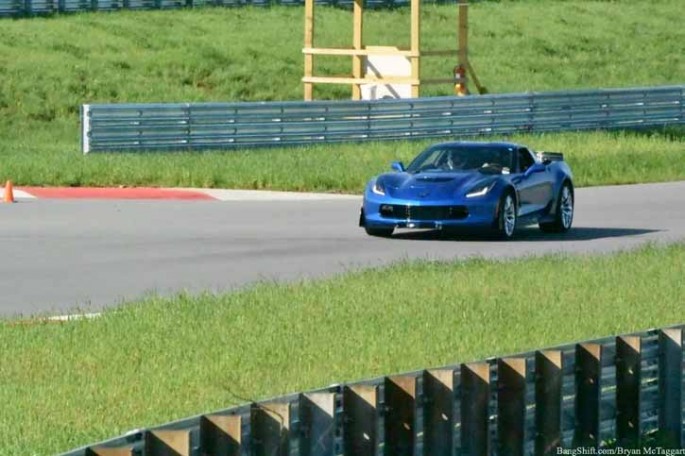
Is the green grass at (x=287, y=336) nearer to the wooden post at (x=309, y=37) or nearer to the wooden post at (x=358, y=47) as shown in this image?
the wooden post at (x=358, y=47)

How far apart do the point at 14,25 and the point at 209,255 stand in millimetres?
36492

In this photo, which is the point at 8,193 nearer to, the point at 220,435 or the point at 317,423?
the point at 317,423

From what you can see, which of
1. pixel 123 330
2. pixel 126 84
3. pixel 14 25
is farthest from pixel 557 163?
pixel 14 25

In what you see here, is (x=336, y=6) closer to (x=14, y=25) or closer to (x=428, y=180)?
(x=14, y=25)

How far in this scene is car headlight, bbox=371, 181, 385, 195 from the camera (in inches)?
886

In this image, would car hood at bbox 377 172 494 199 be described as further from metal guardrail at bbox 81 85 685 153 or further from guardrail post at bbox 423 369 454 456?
guardrail post at bbox 423 369 454 456

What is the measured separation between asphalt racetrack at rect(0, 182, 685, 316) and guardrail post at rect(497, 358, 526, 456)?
6.62 m

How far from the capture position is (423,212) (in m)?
22.2

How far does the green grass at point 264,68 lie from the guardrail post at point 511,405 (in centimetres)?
1983

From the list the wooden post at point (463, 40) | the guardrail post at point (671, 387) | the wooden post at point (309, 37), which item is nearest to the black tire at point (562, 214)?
the guardrail post at point (671, 387)

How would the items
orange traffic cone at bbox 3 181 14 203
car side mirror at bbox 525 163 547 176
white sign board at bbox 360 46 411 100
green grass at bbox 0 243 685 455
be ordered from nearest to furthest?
green grass at bbox 0 243 685 455, car side mirror at bbox 525 163 547 176, orange traffic cone at bbox 3 181 14 203, white sign board at bbox 360 46 411 100

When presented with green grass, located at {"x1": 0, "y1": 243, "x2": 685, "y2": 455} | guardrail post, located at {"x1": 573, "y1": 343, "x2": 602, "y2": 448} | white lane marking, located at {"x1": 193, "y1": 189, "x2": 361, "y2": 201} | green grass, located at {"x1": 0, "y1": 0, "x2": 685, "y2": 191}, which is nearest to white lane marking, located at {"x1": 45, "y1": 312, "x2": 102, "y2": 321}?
green grass, located at {"x1": 0, "y1": 243, "x2": 685, "y2": 455}

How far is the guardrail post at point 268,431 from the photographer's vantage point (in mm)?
8195

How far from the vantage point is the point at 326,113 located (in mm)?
35344
